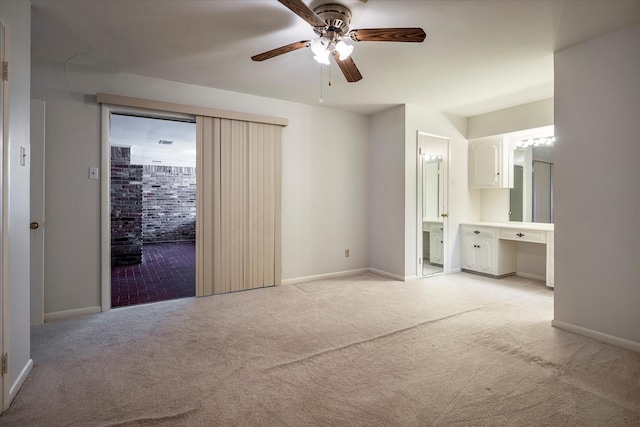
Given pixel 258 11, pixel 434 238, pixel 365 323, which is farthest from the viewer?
pixel 434 238

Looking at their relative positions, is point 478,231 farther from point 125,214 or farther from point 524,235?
point 125,214

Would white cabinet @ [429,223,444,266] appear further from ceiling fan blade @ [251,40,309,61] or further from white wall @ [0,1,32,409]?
white wall @ [0,1,32,409]

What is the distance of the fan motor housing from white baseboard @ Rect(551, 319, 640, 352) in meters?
2.91

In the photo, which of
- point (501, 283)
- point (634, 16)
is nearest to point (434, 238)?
point (501, 283)

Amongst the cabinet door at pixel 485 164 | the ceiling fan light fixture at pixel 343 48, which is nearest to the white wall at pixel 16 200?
the ceiling fan light fixture at pixel 343 48

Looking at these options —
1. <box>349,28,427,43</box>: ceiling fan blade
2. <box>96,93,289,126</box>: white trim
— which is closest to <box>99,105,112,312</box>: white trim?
<box>96,93,289,126</box>: white trim

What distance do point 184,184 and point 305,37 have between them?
7.76 meters

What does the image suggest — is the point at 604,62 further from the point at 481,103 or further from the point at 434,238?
the point at 434,238

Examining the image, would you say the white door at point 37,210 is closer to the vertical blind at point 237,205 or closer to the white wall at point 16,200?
the white wall at point 16,200

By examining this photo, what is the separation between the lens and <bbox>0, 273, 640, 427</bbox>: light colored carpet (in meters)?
1.66

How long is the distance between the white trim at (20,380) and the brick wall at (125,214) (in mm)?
3880

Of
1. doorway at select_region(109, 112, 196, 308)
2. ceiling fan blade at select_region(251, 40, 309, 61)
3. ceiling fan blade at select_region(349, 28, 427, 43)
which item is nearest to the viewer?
ceiling fan blade at select_region(349, 28, 427, 43)

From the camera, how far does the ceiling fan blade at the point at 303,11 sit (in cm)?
176

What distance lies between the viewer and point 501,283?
14.2 ft
